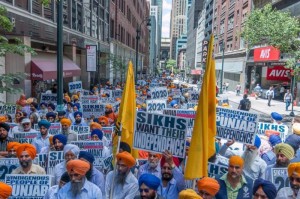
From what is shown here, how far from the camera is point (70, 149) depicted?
565 cm

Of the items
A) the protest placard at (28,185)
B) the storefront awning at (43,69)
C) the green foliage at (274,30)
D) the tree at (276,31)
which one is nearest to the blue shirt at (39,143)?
the protest placard at (28,185)

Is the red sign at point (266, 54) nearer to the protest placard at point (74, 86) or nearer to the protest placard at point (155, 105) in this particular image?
the protest placard at point (74, 86)

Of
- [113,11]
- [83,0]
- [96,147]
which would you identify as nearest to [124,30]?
[113,11]

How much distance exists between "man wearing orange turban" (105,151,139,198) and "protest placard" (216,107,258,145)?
2760 millimetres

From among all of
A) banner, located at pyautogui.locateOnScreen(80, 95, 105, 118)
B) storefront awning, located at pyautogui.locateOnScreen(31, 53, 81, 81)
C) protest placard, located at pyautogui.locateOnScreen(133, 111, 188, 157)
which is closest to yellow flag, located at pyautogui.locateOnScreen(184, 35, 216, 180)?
protest placard, located at pyautogui.locateOnScreen(133, 111, 188, 157)

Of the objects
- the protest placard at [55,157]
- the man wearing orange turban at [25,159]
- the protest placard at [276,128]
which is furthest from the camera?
the protest placard at [276,128]

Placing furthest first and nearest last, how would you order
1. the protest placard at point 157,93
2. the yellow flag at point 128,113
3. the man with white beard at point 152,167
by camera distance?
the protest placard at point 157,93
the yellow flag at point 128,113
the man with white beard at point 152,167

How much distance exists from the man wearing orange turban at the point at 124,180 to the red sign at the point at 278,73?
3580 cm

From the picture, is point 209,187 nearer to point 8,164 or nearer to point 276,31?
point 8,164

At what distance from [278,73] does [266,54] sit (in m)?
2.81

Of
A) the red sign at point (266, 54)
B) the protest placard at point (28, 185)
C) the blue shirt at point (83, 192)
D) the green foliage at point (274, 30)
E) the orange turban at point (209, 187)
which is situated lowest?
the protest placard at point (28, 185)

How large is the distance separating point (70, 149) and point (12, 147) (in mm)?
1220

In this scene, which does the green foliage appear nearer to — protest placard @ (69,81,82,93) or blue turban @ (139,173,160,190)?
protest placard @ (69,81,82,93)

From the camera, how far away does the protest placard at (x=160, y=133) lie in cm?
580
